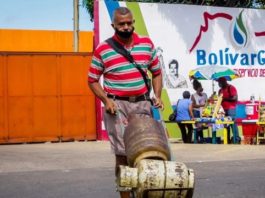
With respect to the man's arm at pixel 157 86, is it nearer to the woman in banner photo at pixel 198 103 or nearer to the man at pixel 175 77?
the woman in banner photo at pixel 198 103

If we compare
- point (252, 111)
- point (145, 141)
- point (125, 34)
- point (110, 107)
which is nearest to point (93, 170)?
point (110, 107)

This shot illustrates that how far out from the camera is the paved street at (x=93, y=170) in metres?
8.23

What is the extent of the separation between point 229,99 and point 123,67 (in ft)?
37.0

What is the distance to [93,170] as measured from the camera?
10750 mm

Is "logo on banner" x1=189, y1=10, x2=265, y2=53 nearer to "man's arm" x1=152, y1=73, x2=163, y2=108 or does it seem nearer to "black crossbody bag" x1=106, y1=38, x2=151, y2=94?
"man's arm" x1=152, y1=73, x2=163, y2=108

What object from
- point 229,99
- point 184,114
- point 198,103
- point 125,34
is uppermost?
point 125,34

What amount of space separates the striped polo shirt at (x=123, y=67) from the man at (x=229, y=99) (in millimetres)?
10714

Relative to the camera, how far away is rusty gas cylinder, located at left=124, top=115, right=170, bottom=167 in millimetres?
5332

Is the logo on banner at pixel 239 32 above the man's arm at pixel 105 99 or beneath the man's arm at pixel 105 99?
above

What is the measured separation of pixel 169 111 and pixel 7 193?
31.8ft

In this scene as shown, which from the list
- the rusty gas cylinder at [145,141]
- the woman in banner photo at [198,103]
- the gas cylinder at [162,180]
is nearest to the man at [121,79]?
the rusty gas cylinder at [145,141]

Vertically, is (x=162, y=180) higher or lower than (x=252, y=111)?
higher

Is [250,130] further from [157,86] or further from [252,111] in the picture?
[157,86]

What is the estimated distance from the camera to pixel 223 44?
59.6 feet
